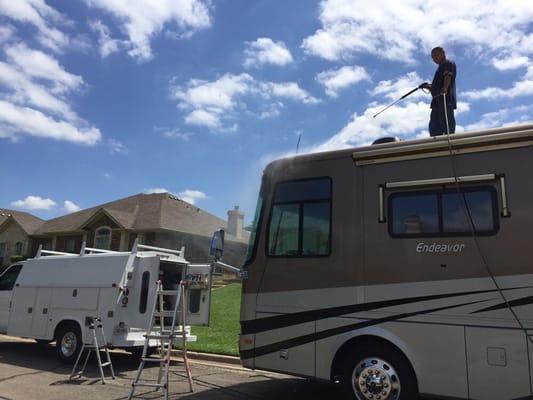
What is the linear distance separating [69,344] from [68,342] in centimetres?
6

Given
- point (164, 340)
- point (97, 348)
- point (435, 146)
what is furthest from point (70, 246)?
point (435, 146)

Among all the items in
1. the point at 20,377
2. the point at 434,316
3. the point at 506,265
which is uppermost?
the point at 506,265

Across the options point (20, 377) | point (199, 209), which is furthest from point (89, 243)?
point (20, 377)

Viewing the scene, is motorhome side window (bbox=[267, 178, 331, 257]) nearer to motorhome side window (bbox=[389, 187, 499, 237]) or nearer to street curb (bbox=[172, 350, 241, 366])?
motorhome side window (bbox=[389, 187, 499, 237])

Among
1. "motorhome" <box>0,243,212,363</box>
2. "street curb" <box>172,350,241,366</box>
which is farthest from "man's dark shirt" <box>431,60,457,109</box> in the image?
"street curb" <box>172,350,241,366</box>

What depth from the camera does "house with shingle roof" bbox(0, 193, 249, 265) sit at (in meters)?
30.5

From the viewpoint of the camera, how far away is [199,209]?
36656mm

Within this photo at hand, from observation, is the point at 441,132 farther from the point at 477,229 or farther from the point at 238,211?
the point at 238,211

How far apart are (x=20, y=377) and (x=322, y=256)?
18.7 ft

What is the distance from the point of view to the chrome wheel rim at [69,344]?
9516 mm

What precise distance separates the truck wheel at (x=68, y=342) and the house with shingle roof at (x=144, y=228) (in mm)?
19688

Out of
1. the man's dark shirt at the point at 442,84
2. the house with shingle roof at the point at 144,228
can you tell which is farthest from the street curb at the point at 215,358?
the house with shingle roof at the point at 144,228

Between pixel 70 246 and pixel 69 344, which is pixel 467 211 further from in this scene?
pixel 70 246

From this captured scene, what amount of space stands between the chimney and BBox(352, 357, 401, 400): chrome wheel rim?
29.4m
